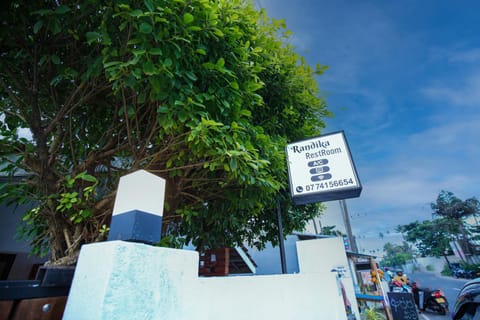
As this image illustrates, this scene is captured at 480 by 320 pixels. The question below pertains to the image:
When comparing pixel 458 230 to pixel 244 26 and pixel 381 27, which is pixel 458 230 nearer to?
pixel 381 27

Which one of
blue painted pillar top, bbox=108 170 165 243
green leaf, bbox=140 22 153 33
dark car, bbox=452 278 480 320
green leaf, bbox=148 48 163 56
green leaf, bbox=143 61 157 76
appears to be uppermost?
green leaf, bbox=140 22 153 33

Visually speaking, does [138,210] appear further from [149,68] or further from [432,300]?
[432,300]

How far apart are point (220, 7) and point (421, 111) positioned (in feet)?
41.8

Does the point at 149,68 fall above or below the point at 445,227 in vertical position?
below

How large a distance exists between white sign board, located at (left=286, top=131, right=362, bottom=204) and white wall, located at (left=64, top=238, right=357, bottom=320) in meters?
1.06

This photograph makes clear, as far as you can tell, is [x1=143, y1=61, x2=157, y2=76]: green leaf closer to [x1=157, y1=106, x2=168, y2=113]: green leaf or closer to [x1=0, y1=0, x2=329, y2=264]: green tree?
[x1=0, y1=0, x2=329, y2=264]: green tree

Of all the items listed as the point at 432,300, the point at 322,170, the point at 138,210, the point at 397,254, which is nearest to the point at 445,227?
the point at 397,254

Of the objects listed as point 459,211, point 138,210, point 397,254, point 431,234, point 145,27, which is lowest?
point 138,210

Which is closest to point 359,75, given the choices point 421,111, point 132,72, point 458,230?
point 421,111

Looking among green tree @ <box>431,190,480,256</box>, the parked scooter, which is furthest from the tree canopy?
the parked scooter

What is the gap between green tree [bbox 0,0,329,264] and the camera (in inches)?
62.3

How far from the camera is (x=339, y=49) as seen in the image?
6492 millimetres

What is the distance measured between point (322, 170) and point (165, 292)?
7.20 feet

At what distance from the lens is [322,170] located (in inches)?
108
